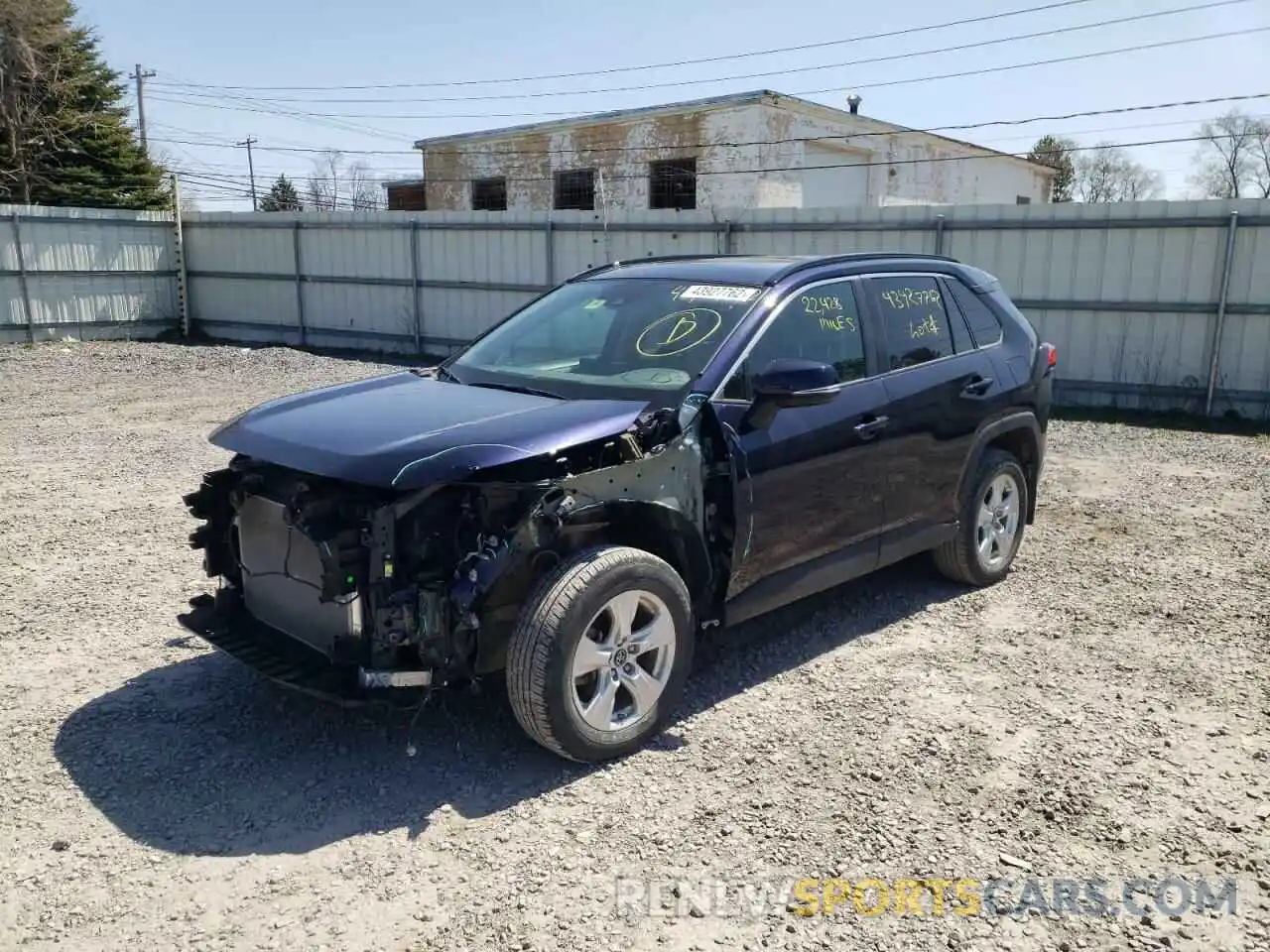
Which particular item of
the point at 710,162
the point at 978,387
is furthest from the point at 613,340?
the point at 710,162

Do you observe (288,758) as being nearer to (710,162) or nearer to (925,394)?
(925,394)

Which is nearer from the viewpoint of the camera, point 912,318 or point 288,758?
point 288,758

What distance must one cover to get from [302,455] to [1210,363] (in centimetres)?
1080

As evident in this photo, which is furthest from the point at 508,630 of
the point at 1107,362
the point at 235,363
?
the point at 235,363

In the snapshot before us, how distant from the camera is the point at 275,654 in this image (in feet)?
12.6

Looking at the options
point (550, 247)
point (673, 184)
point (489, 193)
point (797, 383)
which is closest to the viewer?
point (797, 383)

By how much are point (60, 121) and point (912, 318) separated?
32705 millimetres

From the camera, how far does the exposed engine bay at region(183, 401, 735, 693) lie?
3.41 m

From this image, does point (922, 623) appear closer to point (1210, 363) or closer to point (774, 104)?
point (1210, 363)

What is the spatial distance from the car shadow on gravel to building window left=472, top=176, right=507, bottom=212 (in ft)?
80.3

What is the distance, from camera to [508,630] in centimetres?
362

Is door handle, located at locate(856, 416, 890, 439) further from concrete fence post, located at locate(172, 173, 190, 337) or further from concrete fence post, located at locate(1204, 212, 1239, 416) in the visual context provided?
concrete fence post, located at locate(172, 173, 190, 337)

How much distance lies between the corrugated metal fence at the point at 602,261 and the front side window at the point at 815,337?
8200 millimetres

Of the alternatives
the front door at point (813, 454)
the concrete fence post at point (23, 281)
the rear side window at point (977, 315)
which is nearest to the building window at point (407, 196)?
the concrete fence post at point (23, 281)
